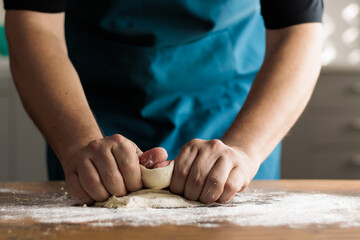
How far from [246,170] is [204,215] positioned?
4.7 inches

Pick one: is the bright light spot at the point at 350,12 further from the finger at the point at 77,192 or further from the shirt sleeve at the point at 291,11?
the finger at the point at 77,192

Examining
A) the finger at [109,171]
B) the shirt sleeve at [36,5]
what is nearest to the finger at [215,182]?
the finger at [109,171]

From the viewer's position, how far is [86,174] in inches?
22.7

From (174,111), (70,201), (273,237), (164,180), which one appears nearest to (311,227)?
(273,237)

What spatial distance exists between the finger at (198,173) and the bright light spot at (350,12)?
255 cm

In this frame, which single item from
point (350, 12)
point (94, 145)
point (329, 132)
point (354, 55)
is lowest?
point (329, 132)

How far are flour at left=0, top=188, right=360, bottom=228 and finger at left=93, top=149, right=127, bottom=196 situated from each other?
0.10 feet

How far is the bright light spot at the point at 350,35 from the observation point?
9.43 feet

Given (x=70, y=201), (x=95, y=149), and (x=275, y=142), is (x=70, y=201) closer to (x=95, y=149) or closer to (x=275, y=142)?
(x=95, y=149)

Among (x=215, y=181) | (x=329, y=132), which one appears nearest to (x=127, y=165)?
(x=215, y=181)

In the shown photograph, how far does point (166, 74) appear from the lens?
89cm

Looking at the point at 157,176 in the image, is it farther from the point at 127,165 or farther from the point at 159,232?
the point at 159,232

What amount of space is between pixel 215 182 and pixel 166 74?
360 millimetres

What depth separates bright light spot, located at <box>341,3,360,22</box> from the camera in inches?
112
